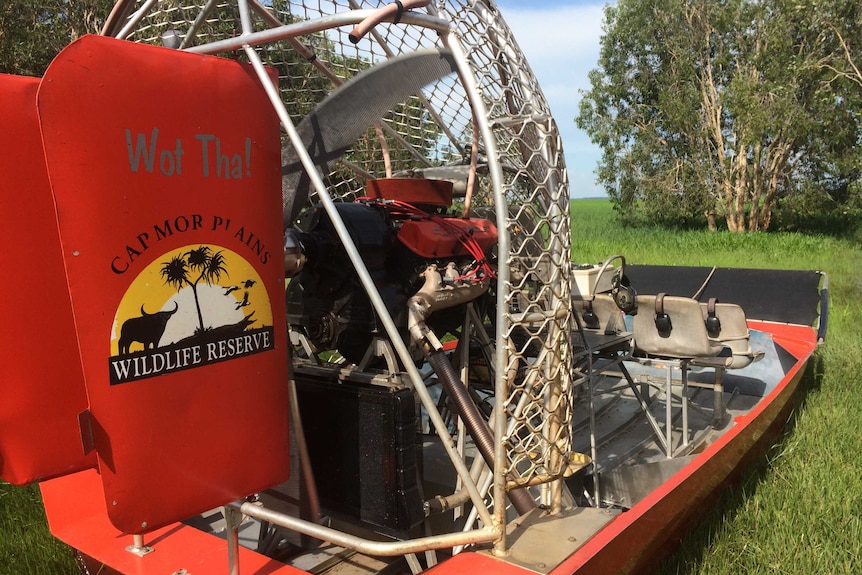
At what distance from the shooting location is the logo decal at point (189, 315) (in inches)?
63.4

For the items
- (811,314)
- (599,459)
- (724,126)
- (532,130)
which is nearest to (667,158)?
(724,126)

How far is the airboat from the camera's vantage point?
5.23 feet

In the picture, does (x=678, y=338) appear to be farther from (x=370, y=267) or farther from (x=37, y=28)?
(x=37, y=28)

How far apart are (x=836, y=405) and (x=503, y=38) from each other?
13.6 feet

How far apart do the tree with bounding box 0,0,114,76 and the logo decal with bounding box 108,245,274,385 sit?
10.1 m

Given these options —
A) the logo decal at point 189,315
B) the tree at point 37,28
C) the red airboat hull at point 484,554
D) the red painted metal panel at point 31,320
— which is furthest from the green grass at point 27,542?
the tree at point 37,28

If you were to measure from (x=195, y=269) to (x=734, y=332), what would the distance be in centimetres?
413

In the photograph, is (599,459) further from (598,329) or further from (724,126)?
(724,126)

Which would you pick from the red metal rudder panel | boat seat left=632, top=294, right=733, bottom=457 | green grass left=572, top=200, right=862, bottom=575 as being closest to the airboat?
the red metal rudder panel

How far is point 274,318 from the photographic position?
1.93 meters

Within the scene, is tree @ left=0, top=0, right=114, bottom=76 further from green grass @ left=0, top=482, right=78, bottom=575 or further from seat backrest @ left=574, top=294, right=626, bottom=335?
seat backrest @ left=574, top=294, right=626, bottom=335

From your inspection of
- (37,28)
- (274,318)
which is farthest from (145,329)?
(37,28)

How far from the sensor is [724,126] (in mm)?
19797

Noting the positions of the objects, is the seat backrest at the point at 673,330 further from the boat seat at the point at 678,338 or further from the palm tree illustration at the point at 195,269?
the palm tree illustration at the point at 195,269
